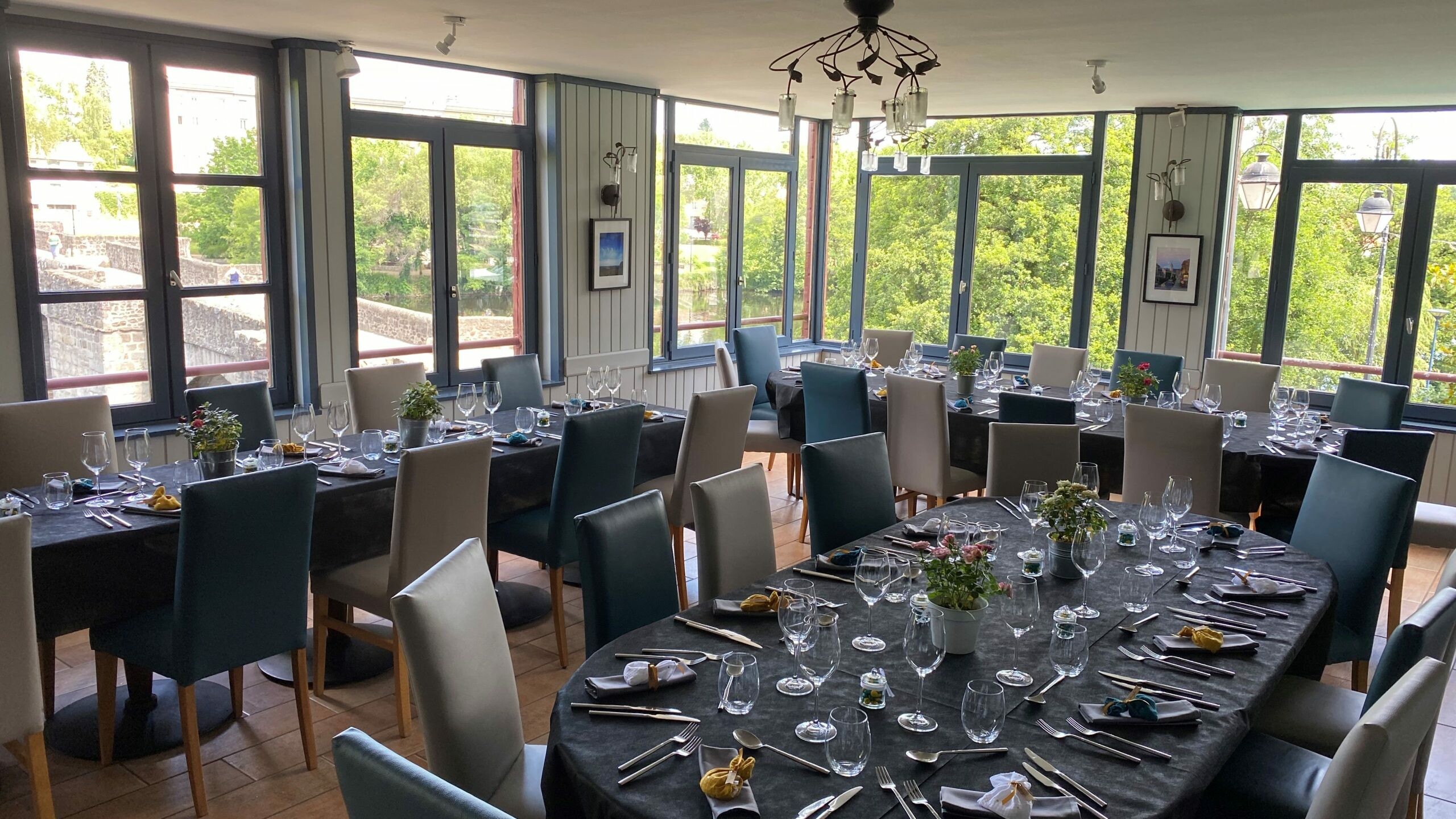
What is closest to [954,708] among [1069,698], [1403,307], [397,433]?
[1069,698]

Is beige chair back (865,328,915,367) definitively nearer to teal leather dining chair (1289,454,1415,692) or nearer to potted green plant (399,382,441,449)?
potted green plant (399,382,441,449)

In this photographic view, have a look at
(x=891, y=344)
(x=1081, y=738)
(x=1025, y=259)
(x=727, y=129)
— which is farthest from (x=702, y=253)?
(x=1081, y=738)

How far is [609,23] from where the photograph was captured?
191 inches

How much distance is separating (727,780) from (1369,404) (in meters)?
5.26

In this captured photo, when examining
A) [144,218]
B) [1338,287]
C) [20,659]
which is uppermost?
[144,218]

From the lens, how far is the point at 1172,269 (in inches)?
302

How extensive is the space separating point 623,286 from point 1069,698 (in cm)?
576

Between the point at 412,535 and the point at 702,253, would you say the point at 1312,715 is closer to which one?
the point at 412,535

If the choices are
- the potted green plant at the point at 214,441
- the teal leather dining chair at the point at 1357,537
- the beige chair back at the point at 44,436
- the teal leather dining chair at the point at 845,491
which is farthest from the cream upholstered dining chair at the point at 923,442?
the beige chair back at the point at 44,436

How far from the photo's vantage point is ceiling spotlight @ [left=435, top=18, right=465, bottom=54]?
191 inches

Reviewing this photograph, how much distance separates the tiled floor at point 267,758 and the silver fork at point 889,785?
1.68m

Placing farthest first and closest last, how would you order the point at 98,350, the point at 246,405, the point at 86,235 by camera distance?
the point at 98,350, the point at 86,235, the point at 246,405

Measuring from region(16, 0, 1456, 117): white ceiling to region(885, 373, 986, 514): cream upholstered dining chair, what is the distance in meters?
1.73

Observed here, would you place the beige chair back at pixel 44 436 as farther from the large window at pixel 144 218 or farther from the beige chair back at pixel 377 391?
the beige chair back at pixel 377 391
